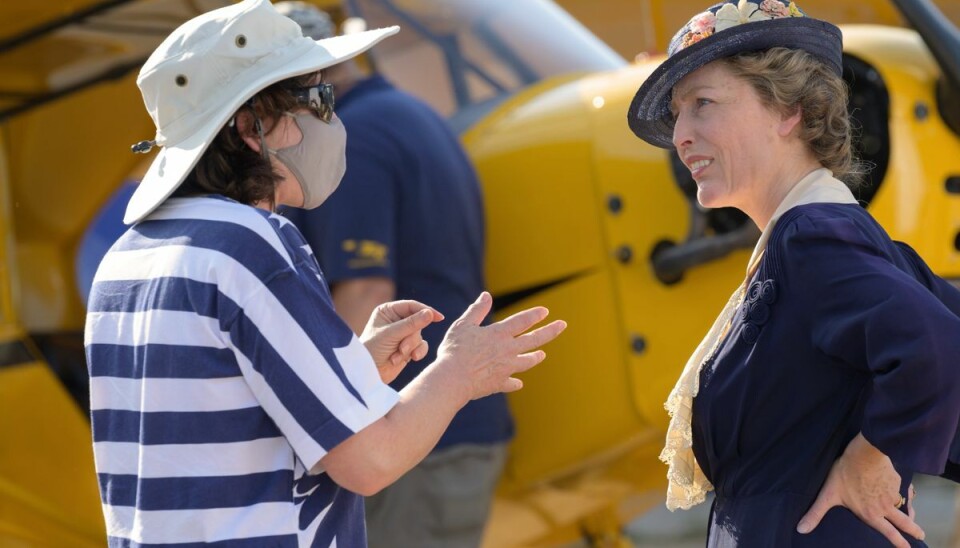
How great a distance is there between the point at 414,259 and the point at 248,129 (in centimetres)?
174

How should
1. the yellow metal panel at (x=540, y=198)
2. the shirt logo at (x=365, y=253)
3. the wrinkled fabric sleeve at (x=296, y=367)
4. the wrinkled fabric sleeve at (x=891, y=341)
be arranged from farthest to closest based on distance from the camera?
the yellow metal panel at (x=540, y=198), the shirt logo at (x=365, y=253), the wrinkled fabric sleeve at (x=296, y=367), the wrinkled fabric sleeve at (x=891, y=341)

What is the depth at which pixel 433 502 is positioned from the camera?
383 centimetres

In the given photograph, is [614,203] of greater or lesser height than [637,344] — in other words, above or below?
above

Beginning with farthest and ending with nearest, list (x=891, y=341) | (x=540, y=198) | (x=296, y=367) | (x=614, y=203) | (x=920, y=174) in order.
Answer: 1. (x=540, y=198)
2. (x=614, y=203)
3. (x=920, y=174)
4. (x=296, y=367)
5. (x=891, y=341)

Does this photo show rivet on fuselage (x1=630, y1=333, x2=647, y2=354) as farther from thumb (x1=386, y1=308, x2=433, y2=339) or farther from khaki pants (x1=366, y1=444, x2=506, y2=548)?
thumb (x1=386, y1=308, x2=433, y2=339)

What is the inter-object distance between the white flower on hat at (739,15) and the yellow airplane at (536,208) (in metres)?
1.46

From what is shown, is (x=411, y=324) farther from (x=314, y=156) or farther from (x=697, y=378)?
(x=697, y=378)

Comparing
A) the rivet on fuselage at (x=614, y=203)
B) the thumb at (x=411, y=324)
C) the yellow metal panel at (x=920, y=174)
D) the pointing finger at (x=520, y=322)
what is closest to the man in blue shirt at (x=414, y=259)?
the rivet on fuselage at (x=614, y=203)

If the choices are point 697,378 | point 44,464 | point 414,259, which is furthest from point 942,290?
point 44,464

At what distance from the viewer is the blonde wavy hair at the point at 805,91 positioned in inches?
79.7

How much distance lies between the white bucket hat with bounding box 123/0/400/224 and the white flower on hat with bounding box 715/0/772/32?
0.59 m

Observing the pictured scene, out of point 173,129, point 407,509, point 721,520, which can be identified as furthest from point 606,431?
point 173,129

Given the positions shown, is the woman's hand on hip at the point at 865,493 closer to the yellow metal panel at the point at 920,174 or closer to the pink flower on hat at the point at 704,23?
the pink flower on hat at the point at 704,23

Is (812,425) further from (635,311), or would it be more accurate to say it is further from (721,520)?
(635,311)
